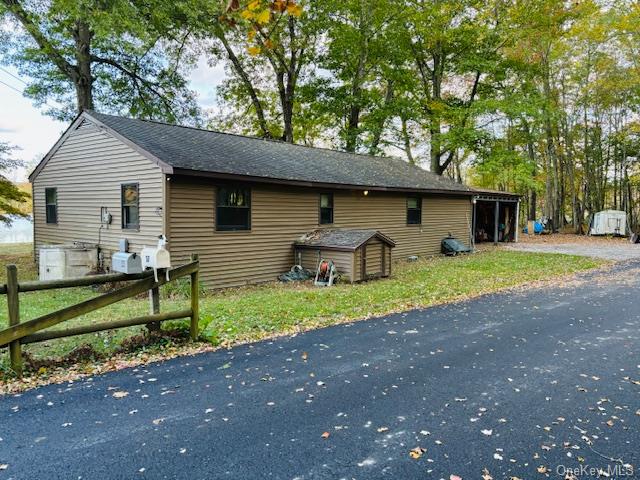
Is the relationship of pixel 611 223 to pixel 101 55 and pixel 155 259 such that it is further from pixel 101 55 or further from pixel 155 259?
pixel 101 55

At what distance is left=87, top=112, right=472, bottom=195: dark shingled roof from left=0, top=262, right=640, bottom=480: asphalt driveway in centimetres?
622

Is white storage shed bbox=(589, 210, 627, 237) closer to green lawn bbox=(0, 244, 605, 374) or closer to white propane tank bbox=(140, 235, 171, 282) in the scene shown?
green lawn bbox=(0, 244, 605, 374)

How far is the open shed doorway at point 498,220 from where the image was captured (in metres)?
22.9

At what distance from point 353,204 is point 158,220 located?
6498mm

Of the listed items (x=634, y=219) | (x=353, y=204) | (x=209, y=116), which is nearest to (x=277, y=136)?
(x=209, y=116)

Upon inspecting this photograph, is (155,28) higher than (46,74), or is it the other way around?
(155,28)

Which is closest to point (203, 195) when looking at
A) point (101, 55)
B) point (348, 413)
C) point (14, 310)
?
point (14, 310)

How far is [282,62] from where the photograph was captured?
24125mm

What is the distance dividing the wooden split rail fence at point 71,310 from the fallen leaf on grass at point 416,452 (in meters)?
3.36

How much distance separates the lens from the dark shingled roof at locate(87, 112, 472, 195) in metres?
10.3

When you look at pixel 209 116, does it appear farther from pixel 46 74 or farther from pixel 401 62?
pixel 401 62

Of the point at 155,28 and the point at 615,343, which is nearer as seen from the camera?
the point at 615,343

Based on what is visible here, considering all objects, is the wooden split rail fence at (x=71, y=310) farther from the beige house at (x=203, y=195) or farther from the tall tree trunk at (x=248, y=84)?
the tall tree trunk at (x=248, y=84)

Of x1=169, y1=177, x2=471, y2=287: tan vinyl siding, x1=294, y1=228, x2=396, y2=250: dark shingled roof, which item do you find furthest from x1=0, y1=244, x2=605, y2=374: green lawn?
x1=294, y1=228, x2=396, y2=250: dark shingled roof
